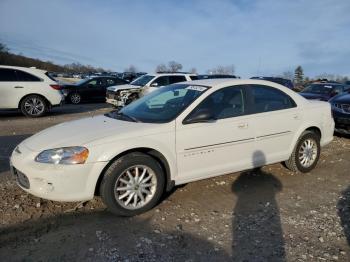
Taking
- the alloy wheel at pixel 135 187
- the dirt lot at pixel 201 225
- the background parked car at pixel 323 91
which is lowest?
the dirt lot at pixel 201 225

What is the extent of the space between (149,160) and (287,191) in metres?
2.24

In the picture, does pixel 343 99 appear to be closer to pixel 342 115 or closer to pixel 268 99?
pixel 342 115

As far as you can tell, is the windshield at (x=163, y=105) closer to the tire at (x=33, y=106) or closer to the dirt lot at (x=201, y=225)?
the dirt lot at (x=201, y=225)

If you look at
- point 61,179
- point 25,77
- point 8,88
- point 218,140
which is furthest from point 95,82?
point 61,179

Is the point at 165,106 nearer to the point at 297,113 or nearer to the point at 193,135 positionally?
the point at 193,135

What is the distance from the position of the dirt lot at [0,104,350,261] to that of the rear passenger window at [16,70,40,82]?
7473 millimetres

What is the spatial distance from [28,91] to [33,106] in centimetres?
54

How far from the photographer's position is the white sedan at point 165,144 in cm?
436

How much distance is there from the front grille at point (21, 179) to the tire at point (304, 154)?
13.3 ft

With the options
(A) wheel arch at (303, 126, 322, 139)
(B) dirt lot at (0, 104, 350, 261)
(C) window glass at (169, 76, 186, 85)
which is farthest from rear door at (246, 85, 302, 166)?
(C) window glass at (169, 76, 186, 85)

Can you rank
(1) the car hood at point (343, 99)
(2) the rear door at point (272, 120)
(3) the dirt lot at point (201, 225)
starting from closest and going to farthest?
(3) the dirt lot at point (201, 225)
(2) the rear door at point (272, 120)
(1) the car hood at point (343, 99)

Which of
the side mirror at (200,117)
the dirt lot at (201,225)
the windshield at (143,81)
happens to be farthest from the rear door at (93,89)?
the side mirror at (200,117)

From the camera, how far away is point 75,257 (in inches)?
144

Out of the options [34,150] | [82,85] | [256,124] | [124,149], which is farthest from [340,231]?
[82,85]
